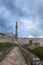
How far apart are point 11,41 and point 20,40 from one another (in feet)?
14.2

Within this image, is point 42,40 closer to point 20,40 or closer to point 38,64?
point 20,40

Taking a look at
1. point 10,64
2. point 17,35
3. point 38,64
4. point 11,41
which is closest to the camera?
point 38,64

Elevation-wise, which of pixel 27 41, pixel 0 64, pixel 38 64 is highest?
pixel 38 64

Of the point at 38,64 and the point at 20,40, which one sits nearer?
the point at 38,64

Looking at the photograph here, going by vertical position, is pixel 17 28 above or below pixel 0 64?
below

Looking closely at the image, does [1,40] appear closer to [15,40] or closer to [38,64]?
[15,40]

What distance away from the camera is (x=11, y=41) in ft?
271

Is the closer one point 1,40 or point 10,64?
point 10,64

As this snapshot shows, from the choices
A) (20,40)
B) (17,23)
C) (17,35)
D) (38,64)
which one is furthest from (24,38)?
(38,64)

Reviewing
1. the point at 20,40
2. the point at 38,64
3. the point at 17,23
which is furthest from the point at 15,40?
the point at 38,64

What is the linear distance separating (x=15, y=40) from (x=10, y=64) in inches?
2725

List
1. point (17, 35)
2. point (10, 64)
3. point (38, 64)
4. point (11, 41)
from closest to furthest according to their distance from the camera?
point (38, 64), point (10, 64), point (11, 41), point (17, 35)

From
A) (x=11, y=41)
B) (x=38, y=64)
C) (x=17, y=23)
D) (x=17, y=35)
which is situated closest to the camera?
(x=38, y=64)

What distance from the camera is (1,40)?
83438 mm
